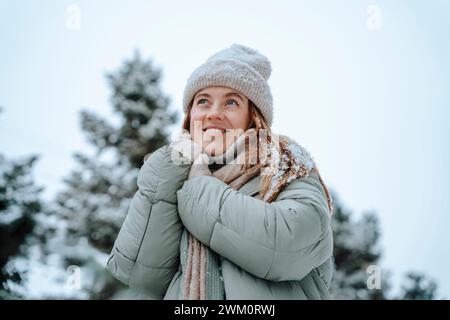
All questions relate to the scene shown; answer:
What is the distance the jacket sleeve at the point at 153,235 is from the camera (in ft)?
4.15

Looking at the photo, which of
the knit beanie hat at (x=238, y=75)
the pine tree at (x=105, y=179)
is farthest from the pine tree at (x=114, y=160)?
the knit beanie hat at (x=238, y=75)

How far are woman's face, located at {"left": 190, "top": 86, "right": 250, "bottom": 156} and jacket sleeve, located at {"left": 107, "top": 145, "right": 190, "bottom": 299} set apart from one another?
171mm

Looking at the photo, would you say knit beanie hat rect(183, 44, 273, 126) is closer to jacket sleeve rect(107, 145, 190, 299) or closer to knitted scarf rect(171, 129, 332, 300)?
knitted scarf rect(171, 129, 332, 300)

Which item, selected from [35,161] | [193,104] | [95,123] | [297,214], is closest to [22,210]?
[35,161]

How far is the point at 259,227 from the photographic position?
1141mm

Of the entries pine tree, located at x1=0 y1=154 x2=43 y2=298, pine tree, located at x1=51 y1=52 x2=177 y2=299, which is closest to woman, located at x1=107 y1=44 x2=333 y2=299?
pine tree, located at x1=51 y1=52 x2=177 y2=299

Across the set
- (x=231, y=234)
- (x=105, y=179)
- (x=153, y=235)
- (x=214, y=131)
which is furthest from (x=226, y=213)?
(x=105, y=179)

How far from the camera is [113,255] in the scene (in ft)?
4.47

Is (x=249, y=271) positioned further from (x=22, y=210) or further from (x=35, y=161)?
(x=35, y=161)

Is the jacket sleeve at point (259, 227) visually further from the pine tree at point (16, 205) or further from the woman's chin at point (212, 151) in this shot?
the pine tree at point (16, 205)

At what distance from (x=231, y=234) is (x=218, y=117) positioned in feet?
Result: 1.57

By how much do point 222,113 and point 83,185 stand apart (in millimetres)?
6698

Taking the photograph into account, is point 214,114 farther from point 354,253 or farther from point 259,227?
point 354,253

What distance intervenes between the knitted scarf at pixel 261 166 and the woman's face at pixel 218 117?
0.04 meters
